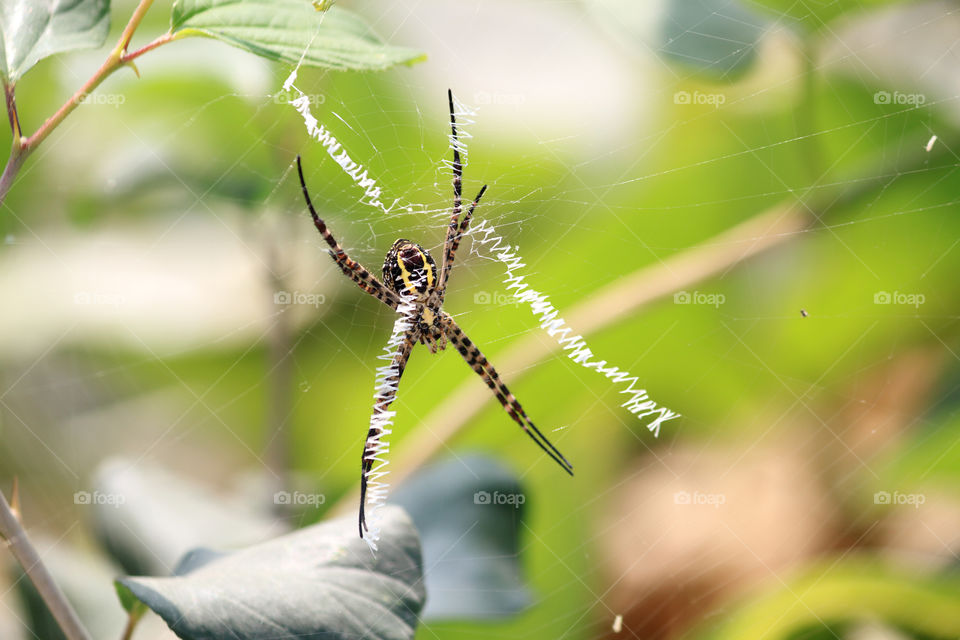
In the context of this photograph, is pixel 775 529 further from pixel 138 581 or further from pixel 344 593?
pixel 138 581

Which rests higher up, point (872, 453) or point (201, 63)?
point (201, 63)

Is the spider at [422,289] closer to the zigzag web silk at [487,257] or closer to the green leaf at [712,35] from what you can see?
the zigzag web silk at [487,257]

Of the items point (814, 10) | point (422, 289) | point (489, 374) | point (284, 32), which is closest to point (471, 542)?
point (489, 374)

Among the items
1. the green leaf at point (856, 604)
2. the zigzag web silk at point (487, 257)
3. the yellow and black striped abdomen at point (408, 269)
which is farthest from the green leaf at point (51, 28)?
the green leaf at point (856, 604)

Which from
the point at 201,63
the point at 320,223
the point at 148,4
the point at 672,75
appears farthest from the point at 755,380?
the point at 148,4

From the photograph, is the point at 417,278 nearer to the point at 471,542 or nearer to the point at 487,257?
the point at 487,257

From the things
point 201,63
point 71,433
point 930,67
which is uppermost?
point 930,67
